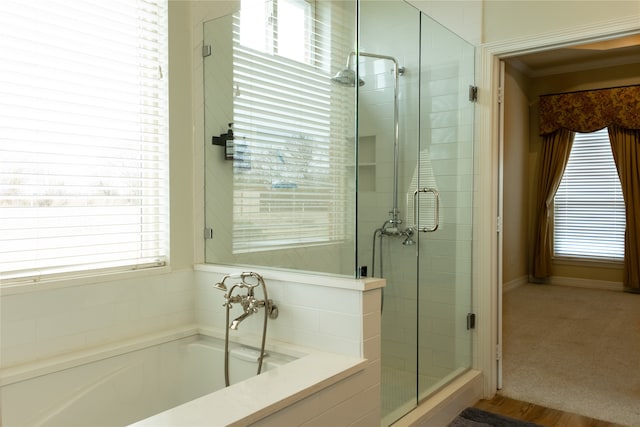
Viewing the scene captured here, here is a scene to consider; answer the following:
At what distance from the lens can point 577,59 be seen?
6195 mm

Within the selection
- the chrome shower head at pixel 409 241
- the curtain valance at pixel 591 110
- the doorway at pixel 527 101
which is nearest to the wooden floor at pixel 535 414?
the chrome shower head at pixel 409 241

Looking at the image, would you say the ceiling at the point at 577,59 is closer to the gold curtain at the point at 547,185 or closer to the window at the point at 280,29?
the gold curtain at the point at 547,185

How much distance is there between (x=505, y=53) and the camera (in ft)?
9.62

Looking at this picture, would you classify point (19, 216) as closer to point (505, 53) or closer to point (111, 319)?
point (111, 319)

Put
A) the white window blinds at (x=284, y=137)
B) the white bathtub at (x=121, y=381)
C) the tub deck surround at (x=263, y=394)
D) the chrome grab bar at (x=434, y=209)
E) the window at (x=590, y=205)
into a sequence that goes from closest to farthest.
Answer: the tub deck surround at (x=263, y=394) < the white bathtub at (x=121, y=381) < the white window blinds at (x=284, y=137) < the chrome grab bar at (x=434, y=209) < the window at (x=590, y=205)

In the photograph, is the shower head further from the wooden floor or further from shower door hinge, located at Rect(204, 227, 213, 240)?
the wooden floor

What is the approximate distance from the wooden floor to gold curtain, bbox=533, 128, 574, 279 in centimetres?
416

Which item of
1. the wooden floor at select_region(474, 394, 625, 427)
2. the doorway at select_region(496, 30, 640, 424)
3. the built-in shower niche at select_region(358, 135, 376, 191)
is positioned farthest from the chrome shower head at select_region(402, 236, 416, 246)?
the doorway at select_region(496, 30, 640, 424)

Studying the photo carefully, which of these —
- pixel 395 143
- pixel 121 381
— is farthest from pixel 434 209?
pixel 121 381

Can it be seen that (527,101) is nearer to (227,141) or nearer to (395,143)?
(395,143)

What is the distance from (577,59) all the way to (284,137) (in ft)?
17.0

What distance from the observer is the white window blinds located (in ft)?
7.95

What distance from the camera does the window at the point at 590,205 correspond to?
6316 mm

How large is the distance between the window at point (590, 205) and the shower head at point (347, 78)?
16.9 feet
